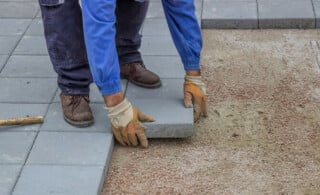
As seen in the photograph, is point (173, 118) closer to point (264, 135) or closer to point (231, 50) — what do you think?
point (264, 135)

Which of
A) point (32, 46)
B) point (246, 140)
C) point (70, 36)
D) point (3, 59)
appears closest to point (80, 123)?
point (70, 36)

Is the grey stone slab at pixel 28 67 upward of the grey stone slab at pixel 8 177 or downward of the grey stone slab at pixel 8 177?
downward

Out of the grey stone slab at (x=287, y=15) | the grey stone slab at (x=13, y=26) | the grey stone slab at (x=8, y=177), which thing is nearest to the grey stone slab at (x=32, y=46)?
the grey stone slab at (x=13, y=26)

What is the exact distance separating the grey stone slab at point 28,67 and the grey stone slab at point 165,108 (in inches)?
22.1

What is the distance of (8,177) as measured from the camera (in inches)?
111

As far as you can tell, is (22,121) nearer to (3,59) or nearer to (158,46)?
(3,59)

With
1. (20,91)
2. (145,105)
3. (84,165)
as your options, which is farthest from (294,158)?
(20,91)

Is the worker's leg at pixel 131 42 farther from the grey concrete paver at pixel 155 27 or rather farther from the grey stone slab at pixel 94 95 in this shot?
the grey concrete paver at pixel 155 27

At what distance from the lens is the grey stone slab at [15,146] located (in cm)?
296

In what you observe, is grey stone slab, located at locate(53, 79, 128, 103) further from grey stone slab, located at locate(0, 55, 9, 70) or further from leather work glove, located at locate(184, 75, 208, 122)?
grey stone slab, located at locate(0, 55, 9, 70)

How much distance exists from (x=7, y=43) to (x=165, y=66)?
3.57 ft

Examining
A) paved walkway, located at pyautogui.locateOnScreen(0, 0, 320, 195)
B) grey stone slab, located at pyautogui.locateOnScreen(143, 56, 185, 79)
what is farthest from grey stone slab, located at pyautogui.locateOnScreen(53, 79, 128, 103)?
grey stone slab, located at pyautogui.locateOnScreen(143, 56, 185, 79)

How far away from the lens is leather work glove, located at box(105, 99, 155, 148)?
2986 millimetres

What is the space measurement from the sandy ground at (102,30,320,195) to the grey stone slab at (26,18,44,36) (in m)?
1.11
